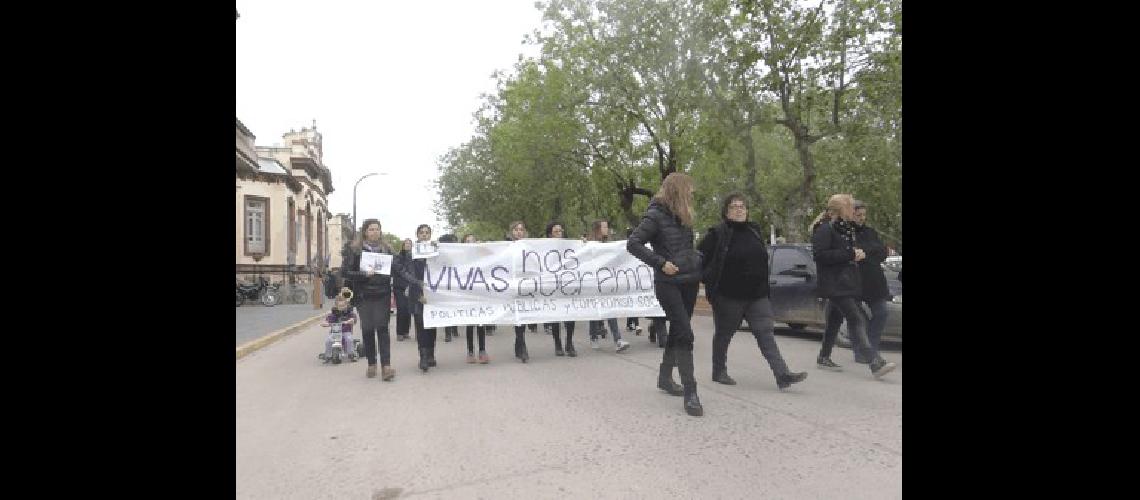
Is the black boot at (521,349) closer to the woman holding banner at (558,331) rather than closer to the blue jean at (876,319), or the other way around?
the woman holding banner at (558,331)

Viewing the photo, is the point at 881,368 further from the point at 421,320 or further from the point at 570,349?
the point at 421,320

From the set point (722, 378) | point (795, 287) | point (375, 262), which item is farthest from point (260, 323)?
point (722, 378)

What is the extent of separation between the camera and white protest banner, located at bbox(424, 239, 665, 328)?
27.3 feet

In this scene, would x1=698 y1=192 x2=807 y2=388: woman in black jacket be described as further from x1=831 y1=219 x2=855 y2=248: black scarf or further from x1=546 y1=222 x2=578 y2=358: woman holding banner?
x1=546 y1=222 x2=578 y2=358: woman holding banner

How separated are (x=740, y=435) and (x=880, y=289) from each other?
3.29 meters

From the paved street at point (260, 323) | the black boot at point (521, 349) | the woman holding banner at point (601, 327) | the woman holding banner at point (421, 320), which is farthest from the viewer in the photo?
the paved street at point (260, 323)

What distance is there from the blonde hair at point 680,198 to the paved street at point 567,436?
145 centimetres

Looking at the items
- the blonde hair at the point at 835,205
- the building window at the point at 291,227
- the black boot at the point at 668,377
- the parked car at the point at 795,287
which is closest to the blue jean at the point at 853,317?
the blonde hair at the point at 835,205

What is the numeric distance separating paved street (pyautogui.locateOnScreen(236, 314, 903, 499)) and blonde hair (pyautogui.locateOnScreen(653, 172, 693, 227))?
1450 mm

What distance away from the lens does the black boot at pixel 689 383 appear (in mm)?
4723

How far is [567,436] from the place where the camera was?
4223mm
